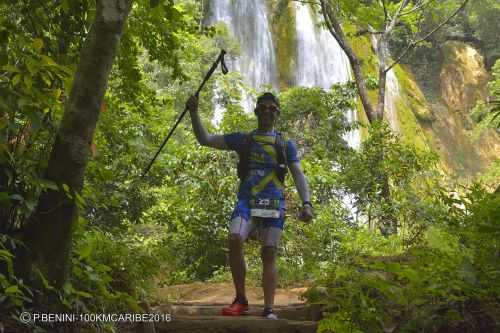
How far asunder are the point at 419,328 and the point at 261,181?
6.17ft

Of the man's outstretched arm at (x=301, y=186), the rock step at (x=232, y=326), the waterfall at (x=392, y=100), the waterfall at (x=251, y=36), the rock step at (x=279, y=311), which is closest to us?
the rock step at (x=232, y=326)

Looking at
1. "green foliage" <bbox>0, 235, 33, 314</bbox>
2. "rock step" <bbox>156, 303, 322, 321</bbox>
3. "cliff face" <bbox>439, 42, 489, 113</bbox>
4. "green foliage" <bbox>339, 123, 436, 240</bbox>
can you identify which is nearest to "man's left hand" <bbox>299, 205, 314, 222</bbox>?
"rock step" <bbox>156, 303, 322, 321</bbox>

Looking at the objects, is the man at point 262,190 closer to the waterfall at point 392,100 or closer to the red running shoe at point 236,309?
the red running shoe at point 236,309

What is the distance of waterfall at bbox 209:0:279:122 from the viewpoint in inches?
865

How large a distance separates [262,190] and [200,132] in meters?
0.68

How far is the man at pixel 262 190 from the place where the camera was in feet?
14.1

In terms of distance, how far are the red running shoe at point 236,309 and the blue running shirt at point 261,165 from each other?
81cm

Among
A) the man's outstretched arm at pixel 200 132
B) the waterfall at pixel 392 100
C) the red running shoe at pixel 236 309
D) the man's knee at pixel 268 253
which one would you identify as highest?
the waterfall at pixel 392 100

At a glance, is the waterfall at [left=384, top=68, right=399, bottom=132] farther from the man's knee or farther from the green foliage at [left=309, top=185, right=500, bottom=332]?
the green foliage at [left=309, top=185, right=500, bottom=332]

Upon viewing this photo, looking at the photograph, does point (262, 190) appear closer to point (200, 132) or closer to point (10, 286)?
point (200, 132)

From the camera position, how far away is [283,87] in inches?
864

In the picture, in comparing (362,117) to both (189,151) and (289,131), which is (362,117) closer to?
(289,131)

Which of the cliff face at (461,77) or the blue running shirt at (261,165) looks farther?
the cliff face at (461,77)

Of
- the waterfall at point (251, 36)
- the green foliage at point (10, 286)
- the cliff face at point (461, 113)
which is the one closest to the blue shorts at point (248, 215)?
the green foliage at point (10, 286)
